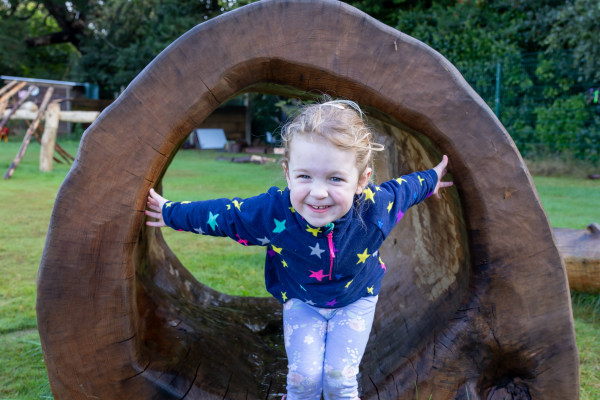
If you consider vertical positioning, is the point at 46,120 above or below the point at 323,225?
above

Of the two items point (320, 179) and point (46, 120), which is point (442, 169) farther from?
point (46, 120)

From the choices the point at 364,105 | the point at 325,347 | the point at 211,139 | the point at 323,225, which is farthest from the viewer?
the point at 211,139

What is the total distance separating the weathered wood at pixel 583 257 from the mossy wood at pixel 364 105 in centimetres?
183

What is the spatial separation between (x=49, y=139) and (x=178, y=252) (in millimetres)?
6666

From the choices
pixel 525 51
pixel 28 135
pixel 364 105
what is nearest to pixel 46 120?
pixel 28 135

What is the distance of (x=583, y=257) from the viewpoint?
12.4ft

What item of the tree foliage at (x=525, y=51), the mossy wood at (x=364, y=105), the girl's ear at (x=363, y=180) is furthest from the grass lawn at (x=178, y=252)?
the tree foliage at (x=525, y=51)

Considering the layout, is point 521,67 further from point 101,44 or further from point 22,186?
point 101,44

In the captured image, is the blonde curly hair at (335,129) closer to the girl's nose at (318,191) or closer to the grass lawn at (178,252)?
the girl's nose at (318,191)

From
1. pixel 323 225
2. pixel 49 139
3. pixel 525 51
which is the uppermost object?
pixel 525 51

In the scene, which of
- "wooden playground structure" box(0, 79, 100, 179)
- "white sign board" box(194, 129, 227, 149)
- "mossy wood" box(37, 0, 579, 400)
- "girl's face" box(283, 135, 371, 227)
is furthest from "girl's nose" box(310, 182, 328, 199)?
"white sign board" box(194, 129, 227, 149)

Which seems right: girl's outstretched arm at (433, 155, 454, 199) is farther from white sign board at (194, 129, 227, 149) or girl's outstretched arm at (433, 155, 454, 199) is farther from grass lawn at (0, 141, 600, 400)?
white sign board at (194, 129, 227, 149)

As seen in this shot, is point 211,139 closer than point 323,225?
No

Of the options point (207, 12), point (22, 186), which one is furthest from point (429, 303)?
point (207, 12)
